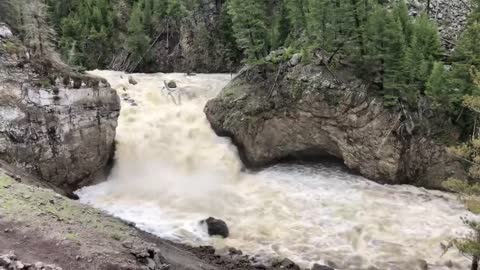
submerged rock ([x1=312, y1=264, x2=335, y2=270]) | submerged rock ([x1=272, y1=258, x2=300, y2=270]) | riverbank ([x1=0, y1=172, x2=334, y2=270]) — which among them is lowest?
submerged rock ([x1=272, y1=258, x2=300, y2=270])

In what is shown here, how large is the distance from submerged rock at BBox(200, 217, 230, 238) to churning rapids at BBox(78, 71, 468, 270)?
434mm

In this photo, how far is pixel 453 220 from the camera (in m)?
24.5

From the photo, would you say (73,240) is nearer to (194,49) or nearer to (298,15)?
(298,15)

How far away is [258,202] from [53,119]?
505 inches

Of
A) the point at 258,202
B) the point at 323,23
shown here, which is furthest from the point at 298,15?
the point at 258,202

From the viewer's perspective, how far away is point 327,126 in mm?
31281

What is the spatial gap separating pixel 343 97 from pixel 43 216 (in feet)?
67.5

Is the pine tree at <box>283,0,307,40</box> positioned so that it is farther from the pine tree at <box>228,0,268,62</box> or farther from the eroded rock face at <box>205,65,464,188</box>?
the eroded rock face at <box>205,65,464,188</box>

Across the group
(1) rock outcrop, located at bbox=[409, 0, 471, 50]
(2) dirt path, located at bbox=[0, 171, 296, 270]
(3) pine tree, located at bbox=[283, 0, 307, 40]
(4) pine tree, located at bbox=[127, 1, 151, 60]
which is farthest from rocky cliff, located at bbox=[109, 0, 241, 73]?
(2) dirt path, located at bbox=[0, 171, 296, 270]

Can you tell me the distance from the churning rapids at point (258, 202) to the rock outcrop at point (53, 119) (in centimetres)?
186

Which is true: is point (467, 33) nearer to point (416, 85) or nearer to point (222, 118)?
point (416, 85)

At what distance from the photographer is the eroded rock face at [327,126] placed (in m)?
29.3

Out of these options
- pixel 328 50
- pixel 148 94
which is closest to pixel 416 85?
pixel 328 50

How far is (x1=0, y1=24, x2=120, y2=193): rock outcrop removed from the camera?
2377cm
